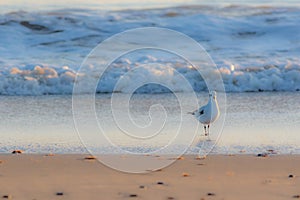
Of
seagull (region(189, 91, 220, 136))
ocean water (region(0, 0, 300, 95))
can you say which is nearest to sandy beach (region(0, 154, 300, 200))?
seagull (region(189, 91, 220, 136))

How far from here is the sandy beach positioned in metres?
6.37

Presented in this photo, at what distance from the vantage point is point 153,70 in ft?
50.9

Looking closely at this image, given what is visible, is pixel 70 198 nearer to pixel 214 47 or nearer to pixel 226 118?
pixel 226 118

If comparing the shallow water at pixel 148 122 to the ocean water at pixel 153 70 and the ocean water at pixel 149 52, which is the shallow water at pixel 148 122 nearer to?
the ocean water at pixel 153 70

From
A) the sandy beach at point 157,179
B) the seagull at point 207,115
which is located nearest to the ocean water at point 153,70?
the seagull at point 207,115

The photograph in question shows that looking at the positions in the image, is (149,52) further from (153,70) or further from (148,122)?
(148,122)

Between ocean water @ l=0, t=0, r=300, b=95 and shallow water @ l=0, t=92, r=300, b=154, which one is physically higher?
ocean water @ l=0, t=0, r=300, b=95

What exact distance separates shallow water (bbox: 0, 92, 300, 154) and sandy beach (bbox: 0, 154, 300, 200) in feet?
2.22

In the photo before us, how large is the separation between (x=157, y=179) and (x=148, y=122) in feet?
11.6

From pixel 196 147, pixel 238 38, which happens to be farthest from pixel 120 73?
pixel 196 147

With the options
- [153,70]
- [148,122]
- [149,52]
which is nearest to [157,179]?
[148,122]

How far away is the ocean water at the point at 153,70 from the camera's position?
934cm

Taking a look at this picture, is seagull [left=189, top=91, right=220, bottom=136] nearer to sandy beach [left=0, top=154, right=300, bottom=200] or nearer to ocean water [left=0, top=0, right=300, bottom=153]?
ocean water [left=0, top=0, right=300, bottom=153]

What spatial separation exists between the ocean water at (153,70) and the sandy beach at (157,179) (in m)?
0.69
